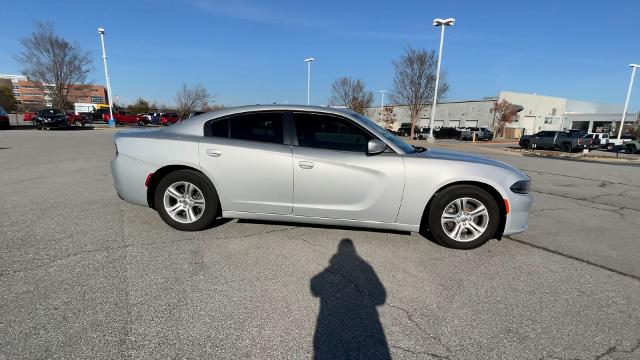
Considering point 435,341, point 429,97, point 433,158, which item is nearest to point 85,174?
point 433,158

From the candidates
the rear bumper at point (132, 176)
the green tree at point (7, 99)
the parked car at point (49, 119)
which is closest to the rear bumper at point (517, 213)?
the rear bumper at point (132, 176)

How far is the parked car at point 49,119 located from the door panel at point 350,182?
27.8 m

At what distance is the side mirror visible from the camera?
3.46 metres

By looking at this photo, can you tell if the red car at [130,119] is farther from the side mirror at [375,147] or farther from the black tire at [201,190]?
the side mirror at [375,147]

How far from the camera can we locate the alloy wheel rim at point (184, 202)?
3902 mm

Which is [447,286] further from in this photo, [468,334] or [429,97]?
[429,97]

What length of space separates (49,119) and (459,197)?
29212 mm

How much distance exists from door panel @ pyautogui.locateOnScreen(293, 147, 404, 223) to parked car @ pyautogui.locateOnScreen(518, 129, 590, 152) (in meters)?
27.8

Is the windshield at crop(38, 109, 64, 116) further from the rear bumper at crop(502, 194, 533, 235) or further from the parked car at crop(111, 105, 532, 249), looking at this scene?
the rear bumper at crop(502, 194, 533, 235)

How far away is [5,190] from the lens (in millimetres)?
5656

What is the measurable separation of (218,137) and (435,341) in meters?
3.05

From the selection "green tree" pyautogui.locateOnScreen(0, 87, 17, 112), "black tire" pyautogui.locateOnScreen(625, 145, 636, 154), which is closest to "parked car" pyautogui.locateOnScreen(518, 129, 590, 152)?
"black tire" pyautogui.locateOnScreen(625, 145, 636, 154)

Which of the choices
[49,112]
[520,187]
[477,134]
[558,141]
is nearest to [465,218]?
[520,187]

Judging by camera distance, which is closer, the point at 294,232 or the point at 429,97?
the point at 294,232
